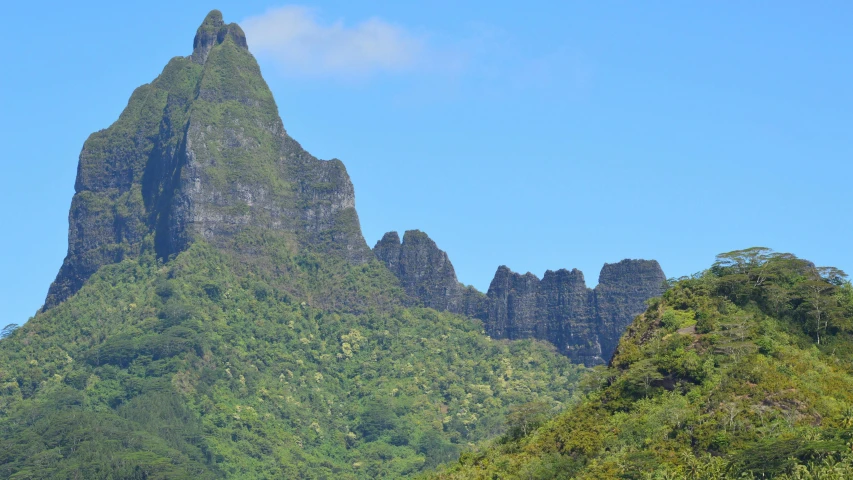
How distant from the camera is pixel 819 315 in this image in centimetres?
12750

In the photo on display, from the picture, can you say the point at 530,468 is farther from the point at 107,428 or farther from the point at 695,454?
the point at 107,428

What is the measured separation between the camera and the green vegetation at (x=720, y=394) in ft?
360

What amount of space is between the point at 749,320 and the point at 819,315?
5.53m

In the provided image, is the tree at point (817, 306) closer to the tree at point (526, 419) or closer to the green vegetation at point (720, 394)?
the green vegetation at point (720, 394)

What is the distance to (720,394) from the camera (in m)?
117

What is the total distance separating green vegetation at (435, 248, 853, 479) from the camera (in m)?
110

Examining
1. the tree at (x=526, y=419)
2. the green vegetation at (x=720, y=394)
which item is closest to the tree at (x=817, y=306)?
the green vegetation at (x=720, y=394)

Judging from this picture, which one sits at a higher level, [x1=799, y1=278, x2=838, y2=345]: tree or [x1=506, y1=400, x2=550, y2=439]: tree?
[x1=799, y1=278, x2=838, y2=345]: tree

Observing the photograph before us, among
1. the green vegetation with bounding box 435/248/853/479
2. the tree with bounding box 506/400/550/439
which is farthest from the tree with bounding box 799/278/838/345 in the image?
the tree with bounding box 506/400/550/439

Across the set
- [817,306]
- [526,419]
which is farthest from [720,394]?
[526,419]

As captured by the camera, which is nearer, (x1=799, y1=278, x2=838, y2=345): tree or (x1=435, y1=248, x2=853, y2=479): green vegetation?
(x1=435, y1=248, x2=853, y2=479): green vegetation

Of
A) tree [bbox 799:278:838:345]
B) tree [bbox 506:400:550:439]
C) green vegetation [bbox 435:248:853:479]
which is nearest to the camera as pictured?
green vegetation [bbox 435:248:853:479]

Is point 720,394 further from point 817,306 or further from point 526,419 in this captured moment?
point 526,419

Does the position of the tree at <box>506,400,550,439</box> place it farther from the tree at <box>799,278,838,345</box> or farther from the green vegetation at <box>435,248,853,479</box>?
the tree at <box>799,278,838,345</box>
